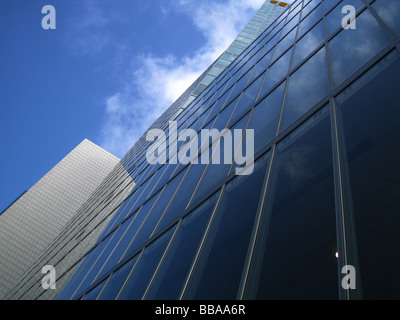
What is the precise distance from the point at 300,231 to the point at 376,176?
1.07 meters

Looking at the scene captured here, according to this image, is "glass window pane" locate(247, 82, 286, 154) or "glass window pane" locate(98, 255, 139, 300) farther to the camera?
"glass window pane" locate(98, 255, 139, 300)

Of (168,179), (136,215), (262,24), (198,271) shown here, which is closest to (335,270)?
(198,271)

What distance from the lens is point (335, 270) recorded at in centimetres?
326

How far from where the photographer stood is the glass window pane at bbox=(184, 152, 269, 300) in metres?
4.54

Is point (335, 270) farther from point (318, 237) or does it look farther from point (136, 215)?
point (136, 215)

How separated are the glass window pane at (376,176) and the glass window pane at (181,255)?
311 cm

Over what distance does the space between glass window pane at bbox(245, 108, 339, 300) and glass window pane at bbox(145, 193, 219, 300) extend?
1.77m

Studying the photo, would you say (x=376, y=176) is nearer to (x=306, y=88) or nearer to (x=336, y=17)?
(x=306, y=88)

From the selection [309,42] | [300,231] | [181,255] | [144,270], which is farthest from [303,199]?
[309,42]

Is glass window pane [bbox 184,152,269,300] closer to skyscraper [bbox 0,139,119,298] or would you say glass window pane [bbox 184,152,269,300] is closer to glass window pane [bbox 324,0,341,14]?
glass window pane [bbox 324,0,341,14]

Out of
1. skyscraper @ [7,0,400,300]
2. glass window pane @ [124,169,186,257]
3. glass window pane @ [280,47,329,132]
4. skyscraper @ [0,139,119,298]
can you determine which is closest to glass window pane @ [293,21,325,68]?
skyscraper @ [7,0,400,300]

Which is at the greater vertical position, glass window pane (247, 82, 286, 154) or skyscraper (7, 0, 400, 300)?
glass window pane (247, 82, 286, 154)

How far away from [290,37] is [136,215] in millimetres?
8688

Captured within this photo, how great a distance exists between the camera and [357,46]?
6.53 m
